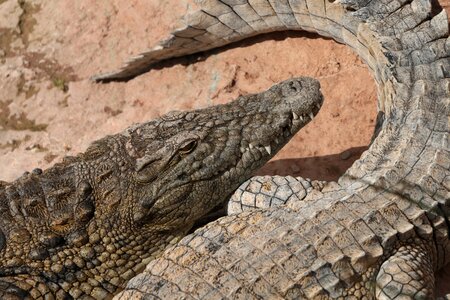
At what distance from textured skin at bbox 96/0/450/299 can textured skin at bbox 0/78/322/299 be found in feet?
1.31

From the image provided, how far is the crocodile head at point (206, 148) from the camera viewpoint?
4105mm

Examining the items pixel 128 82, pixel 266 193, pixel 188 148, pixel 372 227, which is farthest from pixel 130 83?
pixel 372 227

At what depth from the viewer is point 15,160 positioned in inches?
233

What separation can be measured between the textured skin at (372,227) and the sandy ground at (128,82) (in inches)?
28.7

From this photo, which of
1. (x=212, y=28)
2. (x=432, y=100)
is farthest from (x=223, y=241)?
(x=212, y=28)

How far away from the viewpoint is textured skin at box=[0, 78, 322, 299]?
13.2ft

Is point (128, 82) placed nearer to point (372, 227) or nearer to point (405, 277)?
point (372, 227)

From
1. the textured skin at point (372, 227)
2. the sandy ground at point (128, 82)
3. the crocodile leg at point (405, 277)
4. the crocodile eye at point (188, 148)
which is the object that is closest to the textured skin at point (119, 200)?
the crocodile eye at point (188, 148)

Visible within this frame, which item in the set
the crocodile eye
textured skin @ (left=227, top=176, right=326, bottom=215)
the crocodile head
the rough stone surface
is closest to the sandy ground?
the rough stone surface

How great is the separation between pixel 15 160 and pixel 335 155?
2.91m

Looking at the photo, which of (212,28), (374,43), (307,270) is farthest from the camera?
(212,28)

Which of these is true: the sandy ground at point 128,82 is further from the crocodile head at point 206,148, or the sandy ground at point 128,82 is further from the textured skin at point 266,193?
the crocodile head at point 206,148

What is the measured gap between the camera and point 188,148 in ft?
13.6

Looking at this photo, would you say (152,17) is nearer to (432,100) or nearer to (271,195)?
(271,195)
